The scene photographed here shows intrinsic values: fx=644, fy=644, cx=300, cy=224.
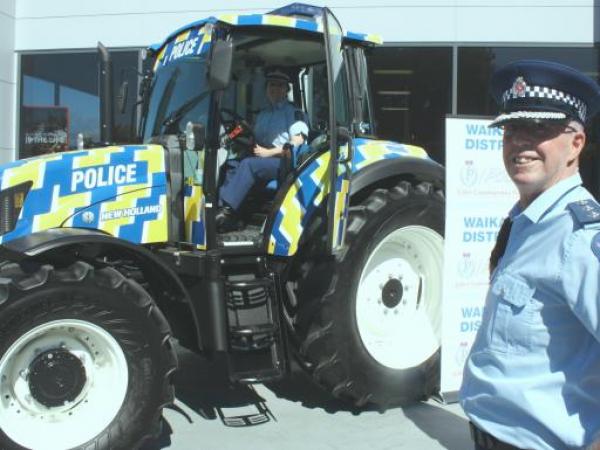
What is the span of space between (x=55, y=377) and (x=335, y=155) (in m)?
1.89

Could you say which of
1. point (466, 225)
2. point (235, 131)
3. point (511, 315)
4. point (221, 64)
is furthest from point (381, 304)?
point (511, 315)

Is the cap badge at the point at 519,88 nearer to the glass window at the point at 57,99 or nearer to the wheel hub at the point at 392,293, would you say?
the wheel hub at the point at 392,293

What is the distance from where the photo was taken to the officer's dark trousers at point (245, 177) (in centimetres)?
409

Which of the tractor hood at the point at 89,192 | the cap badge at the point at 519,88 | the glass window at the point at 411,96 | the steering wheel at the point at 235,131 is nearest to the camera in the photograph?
the cap badge at the point at 519,88

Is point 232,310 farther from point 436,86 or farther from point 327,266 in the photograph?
point 436,86

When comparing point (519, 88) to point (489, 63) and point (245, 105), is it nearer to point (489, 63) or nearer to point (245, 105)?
point (245, 105)

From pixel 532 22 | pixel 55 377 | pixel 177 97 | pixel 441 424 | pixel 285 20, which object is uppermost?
pixel 532 22

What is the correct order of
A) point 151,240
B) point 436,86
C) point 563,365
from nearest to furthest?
point 563,365 < point 151,240 < point 436,86

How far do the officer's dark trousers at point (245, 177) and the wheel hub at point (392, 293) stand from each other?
111 cm

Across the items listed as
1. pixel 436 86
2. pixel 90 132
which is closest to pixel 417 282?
pixel 436 86

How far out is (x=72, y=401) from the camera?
3258mm

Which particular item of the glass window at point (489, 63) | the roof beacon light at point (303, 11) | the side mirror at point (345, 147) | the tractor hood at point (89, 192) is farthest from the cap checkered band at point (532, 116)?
the glass window at point (489, 63)

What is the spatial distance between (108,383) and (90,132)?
7.92m

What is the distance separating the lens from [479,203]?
14.0 ft
